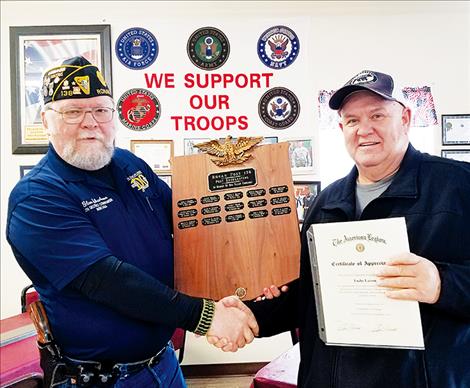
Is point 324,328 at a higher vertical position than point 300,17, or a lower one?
lower

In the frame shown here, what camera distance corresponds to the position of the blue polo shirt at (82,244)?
1235 millimetres

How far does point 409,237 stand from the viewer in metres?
1.06

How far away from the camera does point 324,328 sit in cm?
108

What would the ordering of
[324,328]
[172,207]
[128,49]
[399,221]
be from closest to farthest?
[399,221] → [324,328] → [172,207] → [128,49]

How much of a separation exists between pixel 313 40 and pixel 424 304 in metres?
2.46

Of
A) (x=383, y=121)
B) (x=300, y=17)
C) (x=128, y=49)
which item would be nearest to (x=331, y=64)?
(x=300, y=17)

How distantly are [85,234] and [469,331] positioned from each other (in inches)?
42.7

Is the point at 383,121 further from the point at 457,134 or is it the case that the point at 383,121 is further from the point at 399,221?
the point at 457,134

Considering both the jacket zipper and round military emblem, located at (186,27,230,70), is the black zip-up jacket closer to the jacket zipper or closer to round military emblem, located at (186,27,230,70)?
the jacket zipper

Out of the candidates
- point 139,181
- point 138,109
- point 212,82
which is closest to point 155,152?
point 138,109

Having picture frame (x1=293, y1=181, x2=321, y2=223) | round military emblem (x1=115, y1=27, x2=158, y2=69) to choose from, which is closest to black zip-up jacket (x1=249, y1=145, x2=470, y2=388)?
picture frame (x1=293, y1=181, x2=321, y2=223)

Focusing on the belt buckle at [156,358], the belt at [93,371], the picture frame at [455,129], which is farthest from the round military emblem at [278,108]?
the belt at [93,371]

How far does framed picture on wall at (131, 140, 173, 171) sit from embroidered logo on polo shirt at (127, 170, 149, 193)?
153 cm

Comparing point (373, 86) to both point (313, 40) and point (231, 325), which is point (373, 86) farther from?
point (313, 40)
